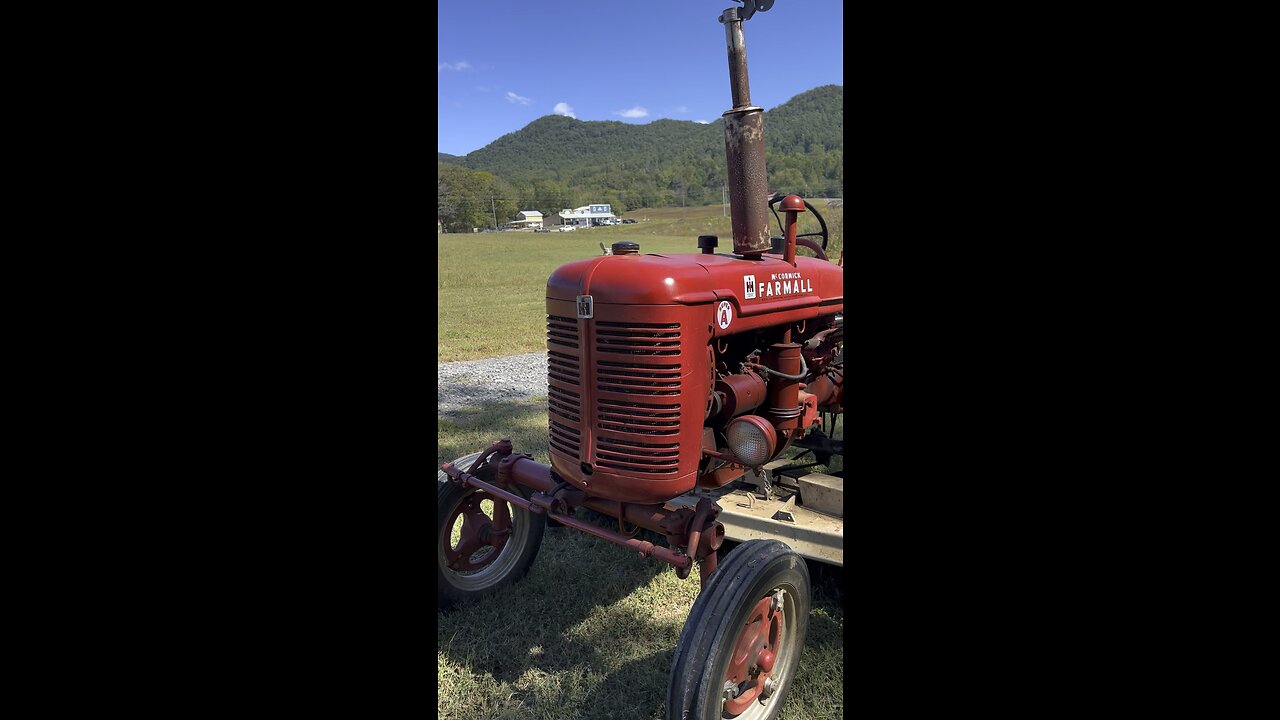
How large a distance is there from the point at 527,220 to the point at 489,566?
60020mm

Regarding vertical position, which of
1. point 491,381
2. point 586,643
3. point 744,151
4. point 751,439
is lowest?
point 586,643

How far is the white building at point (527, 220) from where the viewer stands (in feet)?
196

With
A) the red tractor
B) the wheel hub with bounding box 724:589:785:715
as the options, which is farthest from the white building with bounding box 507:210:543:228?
the wheel hub with bounding box 724:589:785:715

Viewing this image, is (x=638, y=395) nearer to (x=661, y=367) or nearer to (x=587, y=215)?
(x=661, y=367)

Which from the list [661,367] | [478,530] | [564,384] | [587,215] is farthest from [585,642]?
[587,215]

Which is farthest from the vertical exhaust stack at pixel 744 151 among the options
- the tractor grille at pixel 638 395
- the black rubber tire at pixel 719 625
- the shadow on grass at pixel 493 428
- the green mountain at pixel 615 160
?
the green mountain at pixel 615 160

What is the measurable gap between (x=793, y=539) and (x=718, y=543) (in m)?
0.72

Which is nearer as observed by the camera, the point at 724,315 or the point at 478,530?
the point at 724,315

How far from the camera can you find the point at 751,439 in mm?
2543

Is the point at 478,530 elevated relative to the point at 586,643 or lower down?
elevated

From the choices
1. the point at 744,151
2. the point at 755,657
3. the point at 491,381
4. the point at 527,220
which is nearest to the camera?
the point at 755,657

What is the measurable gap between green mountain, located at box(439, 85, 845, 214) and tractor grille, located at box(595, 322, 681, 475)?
2022 cm

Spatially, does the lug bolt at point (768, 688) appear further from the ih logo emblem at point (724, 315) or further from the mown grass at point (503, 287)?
Result: the mown grass at point (503, 287)

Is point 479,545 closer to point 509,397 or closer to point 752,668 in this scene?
point 752,668
